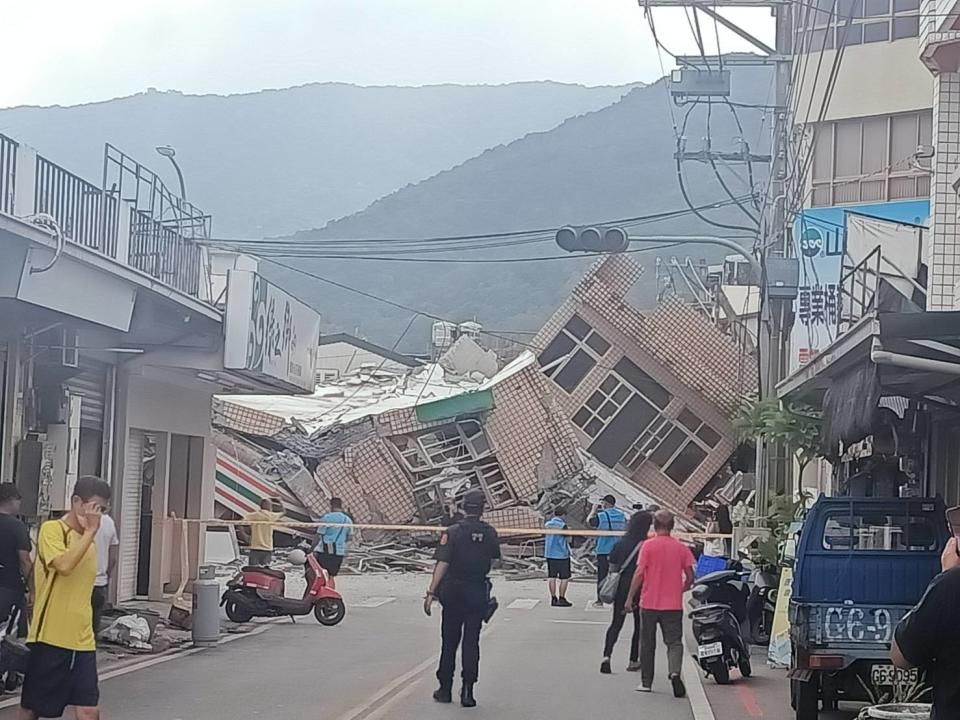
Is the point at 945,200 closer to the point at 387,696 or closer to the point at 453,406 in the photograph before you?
the point at 387,696

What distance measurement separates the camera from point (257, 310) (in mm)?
20344

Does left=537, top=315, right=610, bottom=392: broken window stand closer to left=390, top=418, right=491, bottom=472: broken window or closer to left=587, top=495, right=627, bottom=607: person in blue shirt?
left=390, top=418, right=491, bottom=472: broken window

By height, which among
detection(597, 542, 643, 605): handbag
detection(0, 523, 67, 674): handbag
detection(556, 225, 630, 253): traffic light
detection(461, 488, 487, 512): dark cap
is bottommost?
detection(0, 523, 67, 674): handbag

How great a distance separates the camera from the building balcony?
13070 millimetres

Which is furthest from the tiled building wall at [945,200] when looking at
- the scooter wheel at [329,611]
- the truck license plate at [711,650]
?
the scooter wheel at [329,611]

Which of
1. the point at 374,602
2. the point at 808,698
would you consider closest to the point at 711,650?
the point at 808,698

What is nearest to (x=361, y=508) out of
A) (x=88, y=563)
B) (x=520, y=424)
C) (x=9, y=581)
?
(x=520, y=424)

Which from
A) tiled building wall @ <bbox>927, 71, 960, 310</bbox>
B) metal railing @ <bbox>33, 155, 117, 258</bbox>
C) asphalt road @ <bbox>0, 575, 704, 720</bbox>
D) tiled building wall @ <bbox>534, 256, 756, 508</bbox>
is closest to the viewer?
asphalt road @ <bbox>0, 575, 704, 720</bbox>

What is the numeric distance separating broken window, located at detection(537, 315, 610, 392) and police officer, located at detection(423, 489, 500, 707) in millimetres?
28343

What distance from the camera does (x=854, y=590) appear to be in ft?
37.7

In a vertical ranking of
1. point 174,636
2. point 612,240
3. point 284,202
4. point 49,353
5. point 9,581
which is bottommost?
point 174,636


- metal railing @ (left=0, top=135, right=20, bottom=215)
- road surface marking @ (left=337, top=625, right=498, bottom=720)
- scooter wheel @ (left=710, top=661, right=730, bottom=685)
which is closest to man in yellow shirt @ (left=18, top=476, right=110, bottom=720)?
road surface marking @ (left=337, top=625, right=498, bottom=720)

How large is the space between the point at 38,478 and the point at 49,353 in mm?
1421

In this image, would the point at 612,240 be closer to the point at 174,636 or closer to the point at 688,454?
the point at 174,636
